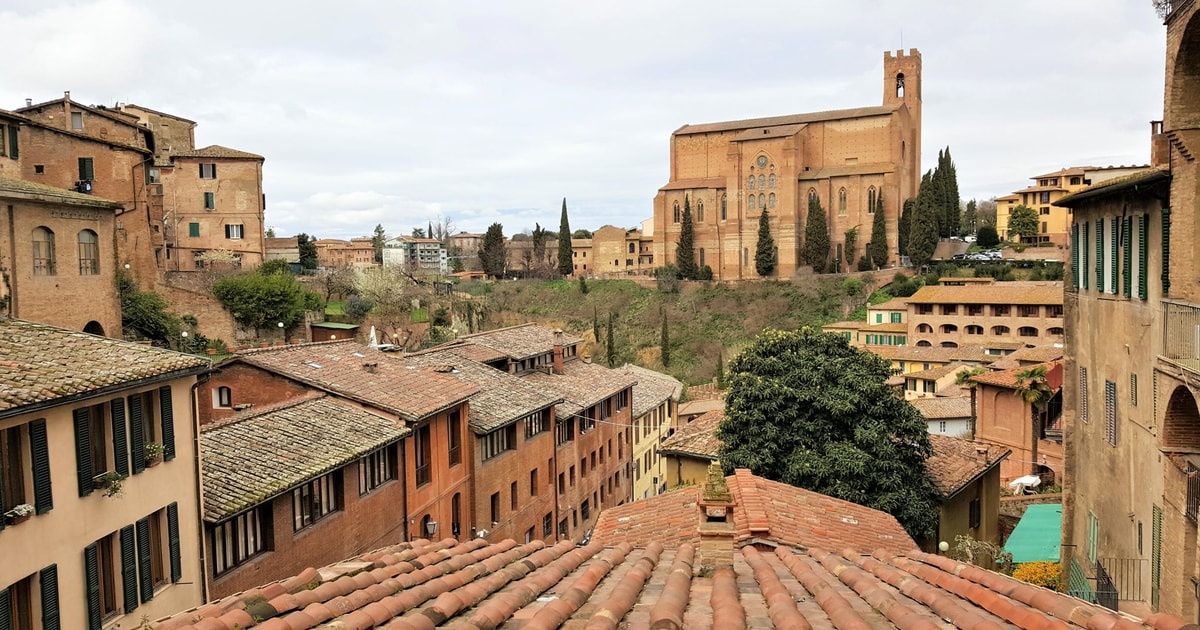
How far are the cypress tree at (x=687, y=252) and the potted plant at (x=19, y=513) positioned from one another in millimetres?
79164

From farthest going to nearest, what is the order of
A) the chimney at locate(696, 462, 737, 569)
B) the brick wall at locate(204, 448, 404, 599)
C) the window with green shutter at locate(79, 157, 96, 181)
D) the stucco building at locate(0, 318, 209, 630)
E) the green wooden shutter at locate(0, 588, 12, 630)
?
the window with green shutter at locate(79, 157, 96, 181), the brick wall at locate(204, 448, 404, 599), the stucco building at locate(0, 318, 209, 630), the green wooden shutter at locate(0, 588, 12, 630), the chimney at locate(696, 462, 737, 569)

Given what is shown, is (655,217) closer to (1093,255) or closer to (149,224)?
(149,224)

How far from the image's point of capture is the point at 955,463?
23641mm

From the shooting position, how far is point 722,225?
90.1m

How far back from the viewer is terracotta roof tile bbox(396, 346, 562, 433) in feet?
75.9

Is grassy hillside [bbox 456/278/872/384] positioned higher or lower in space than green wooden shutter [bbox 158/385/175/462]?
lower

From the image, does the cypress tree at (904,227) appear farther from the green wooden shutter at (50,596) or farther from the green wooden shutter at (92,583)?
the green wooden shutter at (50,596)

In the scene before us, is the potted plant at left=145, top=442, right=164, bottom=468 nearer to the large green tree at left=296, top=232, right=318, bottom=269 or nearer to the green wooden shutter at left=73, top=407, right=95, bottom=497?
the green wooden shutter at left=73, top=407, right=95, bottom=497

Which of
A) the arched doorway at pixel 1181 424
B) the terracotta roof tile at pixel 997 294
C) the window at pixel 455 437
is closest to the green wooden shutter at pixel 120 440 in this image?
the window at pixel 455 437

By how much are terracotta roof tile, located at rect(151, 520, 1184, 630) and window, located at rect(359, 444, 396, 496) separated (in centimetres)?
868

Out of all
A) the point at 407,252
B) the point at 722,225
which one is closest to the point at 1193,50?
the point at 722,225

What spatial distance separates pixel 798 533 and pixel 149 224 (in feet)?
134

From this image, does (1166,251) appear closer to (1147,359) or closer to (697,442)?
(1147,359)

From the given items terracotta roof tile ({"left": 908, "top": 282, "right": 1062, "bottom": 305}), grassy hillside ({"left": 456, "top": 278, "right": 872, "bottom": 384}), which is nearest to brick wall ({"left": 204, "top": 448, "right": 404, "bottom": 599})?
grassy hillside ({"left": 456, "top": 278, "right": 872, "bottom": 384})
